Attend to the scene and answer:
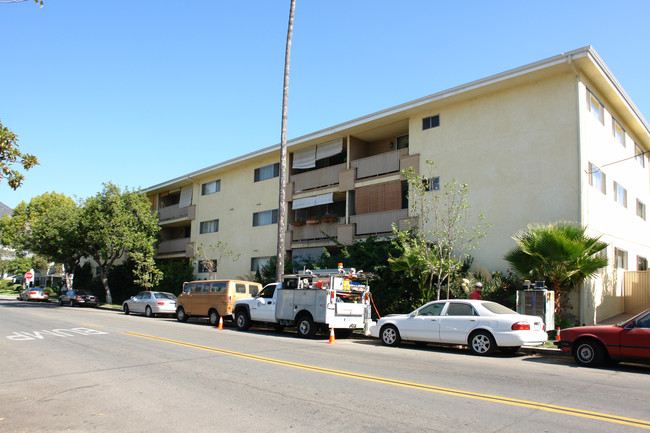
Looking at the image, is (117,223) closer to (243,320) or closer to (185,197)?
(185,197)

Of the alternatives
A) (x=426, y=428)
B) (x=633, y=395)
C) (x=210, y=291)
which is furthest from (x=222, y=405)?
(x=210, y=291)

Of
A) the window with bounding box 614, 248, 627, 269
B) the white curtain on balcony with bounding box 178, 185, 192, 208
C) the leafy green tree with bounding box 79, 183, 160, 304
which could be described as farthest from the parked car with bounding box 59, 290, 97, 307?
the window with bounding box 614, 248, 627, 269

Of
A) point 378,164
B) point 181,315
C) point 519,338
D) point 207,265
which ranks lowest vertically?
point 181,315

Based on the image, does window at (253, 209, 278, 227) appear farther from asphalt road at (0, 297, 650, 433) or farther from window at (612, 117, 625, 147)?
window at (612, 117, 625, 147)

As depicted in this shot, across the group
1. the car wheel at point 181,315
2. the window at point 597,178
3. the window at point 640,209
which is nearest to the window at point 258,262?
the car wheel at point 181,315

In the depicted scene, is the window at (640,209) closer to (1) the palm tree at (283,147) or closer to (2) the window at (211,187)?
(1) the palm tree at (283,147)

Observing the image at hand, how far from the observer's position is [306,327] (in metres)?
15.9

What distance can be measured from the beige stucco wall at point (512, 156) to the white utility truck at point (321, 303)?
5566 millimetres

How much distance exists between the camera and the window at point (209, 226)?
110 feet

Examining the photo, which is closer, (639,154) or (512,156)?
(512,156)

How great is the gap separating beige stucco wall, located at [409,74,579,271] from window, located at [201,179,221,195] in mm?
18260

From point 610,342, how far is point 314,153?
62.6 ft

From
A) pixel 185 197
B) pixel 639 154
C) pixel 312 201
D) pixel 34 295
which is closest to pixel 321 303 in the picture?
pixel 312 201

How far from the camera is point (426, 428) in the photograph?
5418mm
